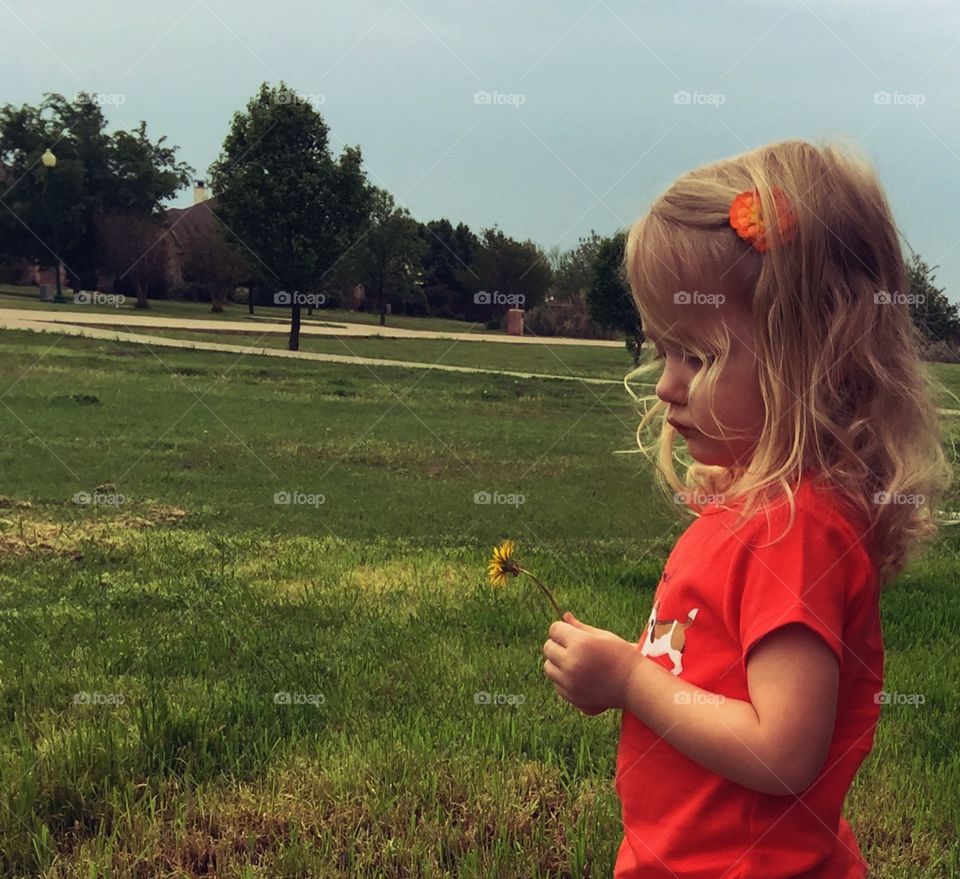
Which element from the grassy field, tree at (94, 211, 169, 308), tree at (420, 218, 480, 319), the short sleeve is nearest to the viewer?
the short sleeve

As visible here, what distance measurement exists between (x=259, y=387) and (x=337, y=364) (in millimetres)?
5610

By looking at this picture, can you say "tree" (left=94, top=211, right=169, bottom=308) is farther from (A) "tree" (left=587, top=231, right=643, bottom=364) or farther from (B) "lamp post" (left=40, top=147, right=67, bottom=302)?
(A) "tree" (left=587, top=231, right=643, bottom=364)

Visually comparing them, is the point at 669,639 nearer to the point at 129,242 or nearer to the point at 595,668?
the point at 595,668

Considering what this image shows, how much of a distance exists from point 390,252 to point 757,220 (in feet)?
128

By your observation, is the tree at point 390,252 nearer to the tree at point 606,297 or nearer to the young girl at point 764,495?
the tree at point 606,297

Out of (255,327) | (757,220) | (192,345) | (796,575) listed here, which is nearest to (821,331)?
(757,220)

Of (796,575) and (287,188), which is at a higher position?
(287,188)

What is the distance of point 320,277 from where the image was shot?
29.2 meters

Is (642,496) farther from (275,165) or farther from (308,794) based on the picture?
(275,165)

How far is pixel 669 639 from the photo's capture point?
1.43 meters

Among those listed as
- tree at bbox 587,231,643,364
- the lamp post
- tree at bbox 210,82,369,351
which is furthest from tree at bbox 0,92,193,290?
tree at bbox 587,231,643,364

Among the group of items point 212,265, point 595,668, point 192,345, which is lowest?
point 192,345


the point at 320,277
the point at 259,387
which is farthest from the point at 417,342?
the point at 259,387

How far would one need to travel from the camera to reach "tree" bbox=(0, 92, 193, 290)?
41.2 m
